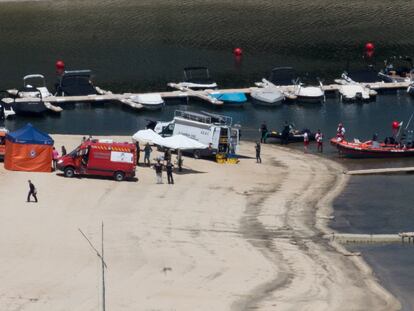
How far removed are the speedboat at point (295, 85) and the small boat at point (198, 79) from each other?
16.8 feet

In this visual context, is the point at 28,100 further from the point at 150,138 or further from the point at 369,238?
the point at 369,238

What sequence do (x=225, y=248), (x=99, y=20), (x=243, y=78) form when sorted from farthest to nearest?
1. (x=99, y=20)
2. (x=243, y=78)
3. (x=225, y=248)

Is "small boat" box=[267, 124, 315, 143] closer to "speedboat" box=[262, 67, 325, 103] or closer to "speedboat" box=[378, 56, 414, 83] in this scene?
"speedboat" box=[262, 67, 325, 103]

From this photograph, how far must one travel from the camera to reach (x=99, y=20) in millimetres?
160500

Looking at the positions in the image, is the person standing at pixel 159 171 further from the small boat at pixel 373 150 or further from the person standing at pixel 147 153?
the small boat at pixel 373 150

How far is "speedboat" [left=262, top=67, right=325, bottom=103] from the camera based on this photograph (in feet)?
398

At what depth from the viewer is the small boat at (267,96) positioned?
11949 cm

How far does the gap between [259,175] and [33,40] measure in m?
63.5

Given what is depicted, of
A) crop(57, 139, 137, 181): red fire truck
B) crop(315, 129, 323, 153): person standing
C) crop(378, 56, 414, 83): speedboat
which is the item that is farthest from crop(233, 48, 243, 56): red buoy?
crop(57, 139, 137, 181): red fire truck

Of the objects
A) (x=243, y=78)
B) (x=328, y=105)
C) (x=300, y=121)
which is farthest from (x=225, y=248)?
(x=243, y=78)

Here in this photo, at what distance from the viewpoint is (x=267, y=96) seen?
4719 inches

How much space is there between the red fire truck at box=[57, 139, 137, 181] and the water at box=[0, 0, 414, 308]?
12.8m

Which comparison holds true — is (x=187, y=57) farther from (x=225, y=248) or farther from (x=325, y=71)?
(x=225, y=248)

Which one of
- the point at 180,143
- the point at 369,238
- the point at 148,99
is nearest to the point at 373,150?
the point at 180,143
